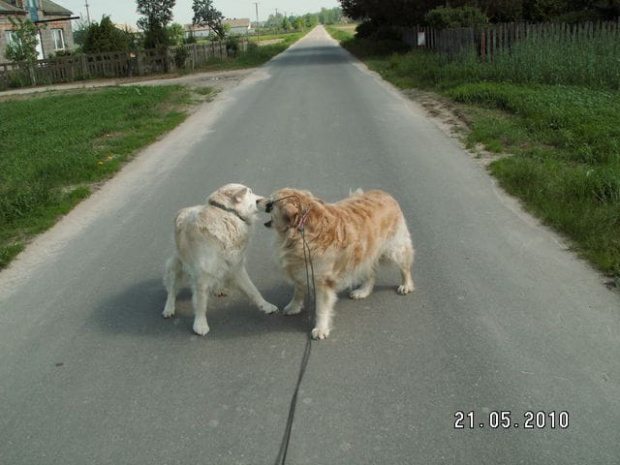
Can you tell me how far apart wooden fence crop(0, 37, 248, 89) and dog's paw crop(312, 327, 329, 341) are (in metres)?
28.9

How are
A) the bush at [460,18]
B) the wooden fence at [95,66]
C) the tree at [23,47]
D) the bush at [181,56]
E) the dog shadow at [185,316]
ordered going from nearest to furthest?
the dog shadow at [185,316], the bush at [460,18], the wooden fence at [95,66], the tree at [23,47], the bush at [181,56]

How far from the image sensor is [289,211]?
4.42 m

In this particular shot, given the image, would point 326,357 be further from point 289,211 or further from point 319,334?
point 289,211

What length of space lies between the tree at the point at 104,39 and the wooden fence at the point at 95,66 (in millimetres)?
1328

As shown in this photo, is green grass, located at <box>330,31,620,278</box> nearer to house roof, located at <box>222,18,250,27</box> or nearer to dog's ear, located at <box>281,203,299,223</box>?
dog's ear, located at <box>281,203,299,223</box>

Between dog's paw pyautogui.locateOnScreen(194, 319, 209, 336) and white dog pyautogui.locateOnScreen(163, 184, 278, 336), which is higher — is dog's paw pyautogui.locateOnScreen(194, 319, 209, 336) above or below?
below

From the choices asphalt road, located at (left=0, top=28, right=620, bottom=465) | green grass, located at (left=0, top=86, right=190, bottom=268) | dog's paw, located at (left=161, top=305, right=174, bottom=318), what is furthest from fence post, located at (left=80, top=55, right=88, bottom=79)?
dog's paw, located at (left=161, top=305, right=174, bottom=318)

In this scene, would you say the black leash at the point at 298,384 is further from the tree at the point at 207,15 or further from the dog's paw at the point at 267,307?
the tree at the point at 207,15

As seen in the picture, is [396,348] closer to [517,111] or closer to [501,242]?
[501,242]

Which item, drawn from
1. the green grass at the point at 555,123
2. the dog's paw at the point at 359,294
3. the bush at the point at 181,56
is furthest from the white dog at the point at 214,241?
the bush at the point at 181,56

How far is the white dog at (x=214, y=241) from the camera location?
448 cm

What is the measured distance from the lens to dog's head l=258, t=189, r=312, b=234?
14.5 feet

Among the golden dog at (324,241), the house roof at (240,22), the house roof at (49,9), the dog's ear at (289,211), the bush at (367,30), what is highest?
the house roof at (240,22)

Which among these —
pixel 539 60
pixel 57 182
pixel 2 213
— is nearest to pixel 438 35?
pixel 539 60
